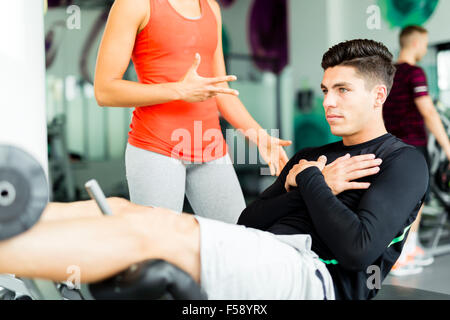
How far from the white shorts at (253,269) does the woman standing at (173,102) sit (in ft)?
1.40

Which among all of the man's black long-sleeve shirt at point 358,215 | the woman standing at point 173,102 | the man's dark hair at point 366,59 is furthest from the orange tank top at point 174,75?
the man's dark hair at point 366,59

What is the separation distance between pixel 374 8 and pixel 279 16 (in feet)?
6.61

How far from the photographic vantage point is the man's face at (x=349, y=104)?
1.39m

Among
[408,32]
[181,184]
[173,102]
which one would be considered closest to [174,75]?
[173,102]

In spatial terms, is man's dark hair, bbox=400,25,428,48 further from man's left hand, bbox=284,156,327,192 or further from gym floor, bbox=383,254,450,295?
man's left hand, bbox=284,156,327,192

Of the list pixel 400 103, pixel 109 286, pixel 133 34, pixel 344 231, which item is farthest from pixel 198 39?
pixel 400 103

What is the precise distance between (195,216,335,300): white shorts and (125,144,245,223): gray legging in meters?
0.41

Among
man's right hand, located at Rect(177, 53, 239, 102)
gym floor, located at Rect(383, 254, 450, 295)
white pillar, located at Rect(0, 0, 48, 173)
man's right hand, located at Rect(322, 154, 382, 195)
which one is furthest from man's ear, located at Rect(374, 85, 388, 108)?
gym floor, located at Rect(383, 254, 450, 295)

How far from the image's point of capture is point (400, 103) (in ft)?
9.30

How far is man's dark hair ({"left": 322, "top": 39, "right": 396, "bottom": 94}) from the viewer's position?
1.41 m

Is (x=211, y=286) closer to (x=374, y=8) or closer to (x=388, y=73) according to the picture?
(x=388, y=73)

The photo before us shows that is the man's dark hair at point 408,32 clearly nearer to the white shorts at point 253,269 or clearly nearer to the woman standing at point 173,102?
the woman standing at point 173,102

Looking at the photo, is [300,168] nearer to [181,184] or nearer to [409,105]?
[181,184]

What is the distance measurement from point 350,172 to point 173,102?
1.92 feet
